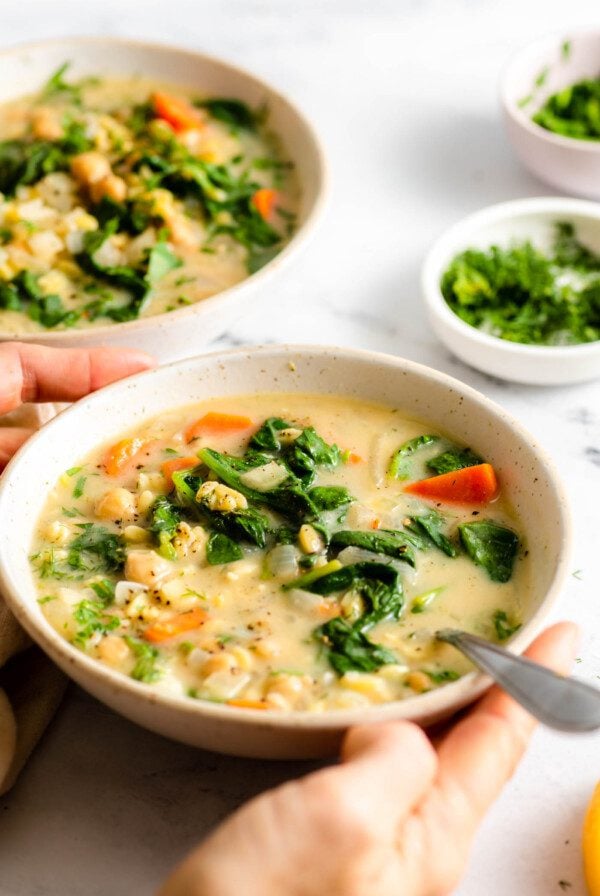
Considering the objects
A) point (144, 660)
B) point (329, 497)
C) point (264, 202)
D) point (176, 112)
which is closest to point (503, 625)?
point (329, 497)

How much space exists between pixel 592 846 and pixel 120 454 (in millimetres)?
1633

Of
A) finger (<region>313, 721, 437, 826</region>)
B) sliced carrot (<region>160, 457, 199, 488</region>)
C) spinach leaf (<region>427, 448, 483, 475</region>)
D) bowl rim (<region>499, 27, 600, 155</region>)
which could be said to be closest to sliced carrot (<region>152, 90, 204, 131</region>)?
bowl rim (<region>499, 27, 600, 155</region>)

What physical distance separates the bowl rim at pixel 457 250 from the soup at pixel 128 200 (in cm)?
61

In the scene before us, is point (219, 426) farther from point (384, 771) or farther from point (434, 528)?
point (384, 771)

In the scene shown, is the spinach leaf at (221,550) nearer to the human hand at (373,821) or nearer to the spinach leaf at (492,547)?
the spinach leaf at (492,547)

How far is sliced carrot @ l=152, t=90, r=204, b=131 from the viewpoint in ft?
17.0

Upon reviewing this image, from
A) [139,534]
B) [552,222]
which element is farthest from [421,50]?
[139,534]

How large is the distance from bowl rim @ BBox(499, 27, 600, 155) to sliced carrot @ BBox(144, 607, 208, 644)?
289cm

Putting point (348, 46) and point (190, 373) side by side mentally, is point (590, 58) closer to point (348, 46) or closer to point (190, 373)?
point (348, 46)

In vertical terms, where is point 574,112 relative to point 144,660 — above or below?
above

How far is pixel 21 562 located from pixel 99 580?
0.21 m

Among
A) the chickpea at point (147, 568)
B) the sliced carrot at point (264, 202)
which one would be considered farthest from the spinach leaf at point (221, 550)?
the sliced carrot at point (264, 202)

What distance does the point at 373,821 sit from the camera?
233cm

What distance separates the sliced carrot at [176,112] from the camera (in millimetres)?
5191
